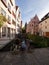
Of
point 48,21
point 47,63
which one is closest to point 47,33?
point 48,21

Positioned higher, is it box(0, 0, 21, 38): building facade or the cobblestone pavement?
box(0, 0, 21, 38): building facade

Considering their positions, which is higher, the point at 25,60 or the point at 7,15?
the point at 7,15

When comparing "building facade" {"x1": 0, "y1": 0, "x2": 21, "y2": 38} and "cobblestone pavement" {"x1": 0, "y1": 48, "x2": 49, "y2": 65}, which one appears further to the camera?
"building facade" {"x1": 0, "y1": 0, "x2": 21, "y2": 38}

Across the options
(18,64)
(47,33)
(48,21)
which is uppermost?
(48,21)

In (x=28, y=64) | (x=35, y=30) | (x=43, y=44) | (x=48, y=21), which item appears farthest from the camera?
(x=35, y=30)

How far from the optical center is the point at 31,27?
6462 cm

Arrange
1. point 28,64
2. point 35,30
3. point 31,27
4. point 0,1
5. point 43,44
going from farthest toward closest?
point 31,27
point 35,30
point 0,1
point 43,44
point 28,64

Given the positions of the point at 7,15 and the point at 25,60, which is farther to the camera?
the point at 7,15

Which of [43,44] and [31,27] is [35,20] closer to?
[31,27]

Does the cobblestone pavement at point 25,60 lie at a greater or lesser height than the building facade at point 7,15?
lesser

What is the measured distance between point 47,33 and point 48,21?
13.7 ft

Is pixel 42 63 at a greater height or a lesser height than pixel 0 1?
→ lesser

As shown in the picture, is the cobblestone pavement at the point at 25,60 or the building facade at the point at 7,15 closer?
the cobblestone pavement at the point at 25,60

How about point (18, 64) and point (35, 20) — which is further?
point (35, 20)
